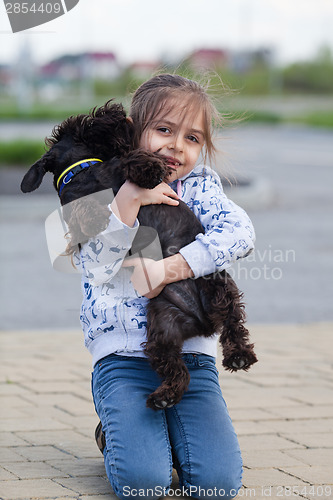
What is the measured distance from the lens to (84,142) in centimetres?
282

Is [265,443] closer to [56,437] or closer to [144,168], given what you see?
[56,437]

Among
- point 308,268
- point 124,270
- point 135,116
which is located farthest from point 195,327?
point 308,268

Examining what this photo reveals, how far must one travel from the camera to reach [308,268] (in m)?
7.82

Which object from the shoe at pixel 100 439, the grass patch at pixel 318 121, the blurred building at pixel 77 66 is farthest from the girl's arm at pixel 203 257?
the blurred building at pixel 77 66

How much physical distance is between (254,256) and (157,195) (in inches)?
205

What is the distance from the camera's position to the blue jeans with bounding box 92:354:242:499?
2768 mm

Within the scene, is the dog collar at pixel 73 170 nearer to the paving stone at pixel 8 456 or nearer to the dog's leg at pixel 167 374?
A: the dog's leg at pixel 167 374

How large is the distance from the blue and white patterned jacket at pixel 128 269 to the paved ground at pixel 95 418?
19.4 inches

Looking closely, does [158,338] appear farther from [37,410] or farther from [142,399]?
[37,410]

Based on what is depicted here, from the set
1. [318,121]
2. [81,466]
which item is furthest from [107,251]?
[318,121]

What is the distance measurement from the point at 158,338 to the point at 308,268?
17.3 ft
